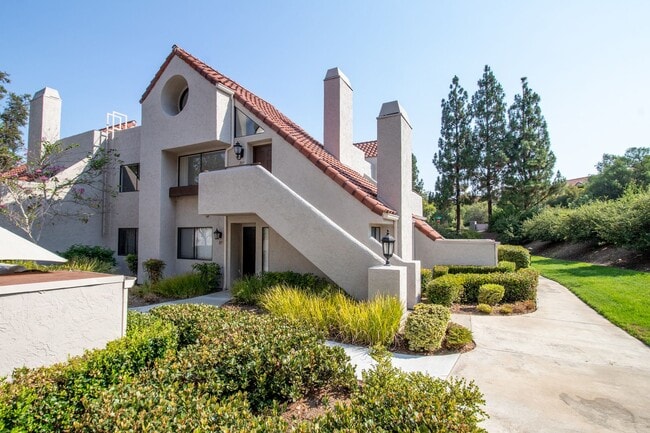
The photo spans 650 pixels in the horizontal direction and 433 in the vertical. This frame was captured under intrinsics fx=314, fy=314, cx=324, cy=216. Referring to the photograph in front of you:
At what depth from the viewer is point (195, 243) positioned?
14750mm

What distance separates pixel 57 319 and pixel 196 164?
11.6 metres

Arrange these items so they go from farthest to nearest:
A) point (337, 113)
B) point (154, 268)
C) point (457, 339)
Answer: point (337, 113), point (154, 268), point (457, 339)

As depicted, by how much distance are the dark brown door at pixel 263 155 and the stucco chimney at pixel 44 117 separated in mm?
12635

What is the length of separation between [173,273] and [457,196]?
101 feet

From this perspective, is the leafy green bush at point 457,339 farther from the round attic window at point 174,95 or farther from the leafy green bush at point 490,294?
the round attic window at point 174,95

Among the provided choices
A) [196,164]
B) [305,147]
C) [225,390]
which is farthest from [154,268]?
[225,390]

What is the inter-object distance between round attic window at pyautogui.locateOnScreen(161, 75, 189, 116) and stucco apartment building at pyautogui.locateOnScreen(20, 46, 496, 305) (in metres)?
0.05

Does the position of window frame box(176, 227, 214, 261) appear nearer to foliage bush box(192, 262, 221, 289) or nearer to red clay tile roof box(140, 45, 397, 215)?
foliage bush box(192, 262, 221, 289)

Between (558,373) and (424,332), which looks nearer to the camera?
(558,373)

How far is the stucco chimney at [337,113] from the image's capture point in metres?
14.2

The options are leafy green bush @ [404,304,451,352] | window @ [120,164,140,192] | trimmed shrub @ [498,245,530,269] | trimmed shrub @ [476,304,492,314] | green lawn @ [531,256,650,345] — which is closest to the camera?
leafy green bush @ [404,304,451,352]

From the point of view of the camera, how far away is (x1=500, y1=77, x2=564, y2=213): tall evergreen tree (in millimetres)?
33188

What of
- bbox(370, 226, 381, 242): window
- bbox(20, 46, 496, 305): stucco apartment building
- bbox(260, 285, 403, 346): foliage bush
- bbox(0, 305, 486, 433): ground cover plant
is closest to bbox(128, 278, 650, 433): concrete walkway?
bbox(260, 285, 403, 346): foliage bush

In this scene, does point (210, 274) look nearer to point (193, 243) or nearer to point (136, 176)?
point (193, 243)
